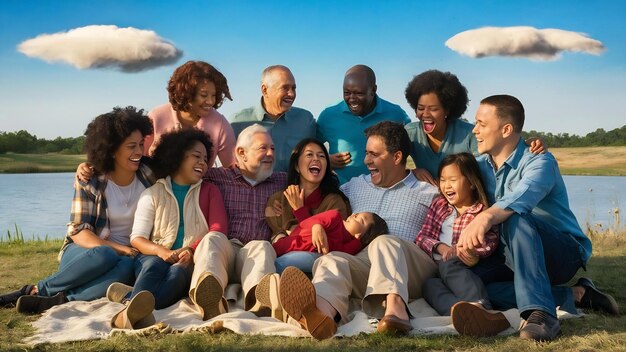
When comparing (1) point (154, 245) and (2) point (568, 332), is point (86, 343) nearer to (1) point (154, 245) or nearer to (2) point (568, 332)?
(1) point (154, 245)

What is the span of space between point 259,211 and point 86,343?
195 centimetres

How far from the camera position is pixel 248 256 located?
5.23m

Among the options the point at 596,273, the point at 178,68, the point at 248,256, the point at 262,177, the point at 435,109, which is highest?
the point at 178,68

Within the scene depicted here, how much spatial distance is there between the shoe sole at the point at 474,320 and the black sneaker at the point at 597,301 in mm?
1268

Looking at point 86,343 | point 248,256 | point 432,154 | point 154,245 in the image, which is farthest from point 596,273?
point 86,343

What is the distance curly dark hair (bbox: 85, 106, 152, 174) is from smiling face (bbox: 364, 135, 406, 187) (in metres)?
2.00

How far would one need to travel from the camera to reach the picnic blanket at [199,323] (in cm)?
450

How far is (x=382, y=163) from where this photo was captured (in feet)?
19.4

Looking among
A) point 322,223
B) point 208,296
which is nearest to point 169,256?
point 208,296

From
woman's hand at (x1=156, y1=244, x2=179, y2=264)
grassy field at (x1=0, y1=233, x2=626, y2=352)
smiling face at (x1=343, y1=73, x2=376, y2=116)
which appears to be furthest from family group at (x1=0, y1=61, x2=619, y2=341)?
smiling face at (x1=343, y1=73, x2=376, y2=116)

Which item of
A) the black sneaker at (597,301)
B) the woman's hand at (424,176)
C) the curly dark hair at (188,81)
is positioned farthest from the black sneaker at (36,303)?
the black sneaker at (597,301)

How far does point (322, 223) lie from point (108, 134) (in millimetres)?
2009

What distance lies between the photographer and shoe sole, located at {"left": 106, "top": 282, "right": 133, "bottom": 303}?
536 centimetres

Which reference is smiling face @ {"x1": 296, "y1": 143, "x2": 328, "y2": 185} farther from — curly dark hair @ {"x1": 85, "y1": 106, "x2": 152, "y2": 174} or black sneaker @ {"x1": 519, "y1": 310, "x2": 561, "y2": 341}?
black sneaker @ {"x1": 519, "y1": 310, "x2": 561, "y2": 341}
